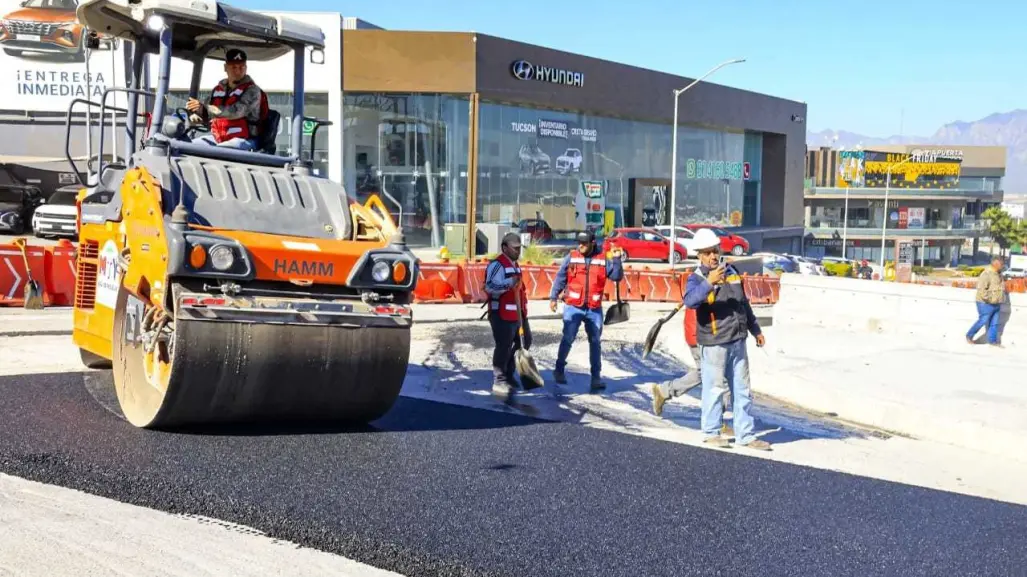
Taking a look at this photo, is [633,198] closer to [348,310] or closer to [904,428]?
[904,428]

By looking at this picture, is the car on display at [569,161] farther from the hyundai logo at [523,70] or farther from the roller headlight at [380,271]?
the roller headlight at [380,271]

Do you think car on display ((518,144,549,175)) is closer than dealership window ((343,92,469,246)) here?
No

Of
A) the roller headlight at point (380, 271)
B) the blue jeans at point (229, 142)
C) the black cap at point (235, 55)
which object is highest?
the black cap at point (235, 55)

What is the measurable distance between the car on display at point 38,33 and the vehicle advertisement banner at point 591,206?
65.6 ft

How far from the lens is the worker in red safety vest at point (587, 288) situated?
10875mm

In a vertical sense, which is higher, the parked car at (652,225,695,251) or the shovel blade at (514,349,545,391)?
the parked car at (652,225,695,251)

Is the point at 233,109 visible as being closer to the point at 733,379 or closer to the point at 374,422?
the point at 374,422

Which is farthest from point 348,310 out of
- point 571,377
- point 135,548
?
point 571,377

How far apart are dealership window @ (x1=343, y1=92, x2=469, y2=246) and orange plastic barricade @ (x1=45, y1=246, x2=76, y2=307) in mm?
20672

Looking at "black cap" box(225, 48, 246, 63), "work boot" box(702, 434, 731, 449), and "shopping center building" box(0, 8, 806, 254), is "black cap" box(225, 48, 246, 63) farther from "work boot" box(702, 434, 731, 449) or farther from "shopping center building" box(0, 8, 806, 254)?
"shopping center building" box(0, 8, 806, 254)

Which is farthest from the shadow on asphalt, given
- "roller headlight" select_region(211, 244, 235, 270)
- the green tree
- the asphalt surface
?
the green tree

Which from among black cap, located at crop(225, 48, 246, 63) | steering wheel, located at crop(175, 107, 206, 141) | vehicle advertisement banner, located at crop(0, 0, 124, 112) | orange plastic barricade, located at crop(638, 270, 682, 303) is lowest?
orange plastic barricade, located at crop(638, 270, 682, 303)

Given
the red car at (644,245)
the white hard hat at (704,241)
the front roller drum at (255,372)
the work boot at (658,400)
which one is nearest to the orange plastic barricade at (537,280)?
the work boot at (658,400)

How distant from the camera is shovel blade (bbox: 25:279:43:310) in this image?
51.7 feet
